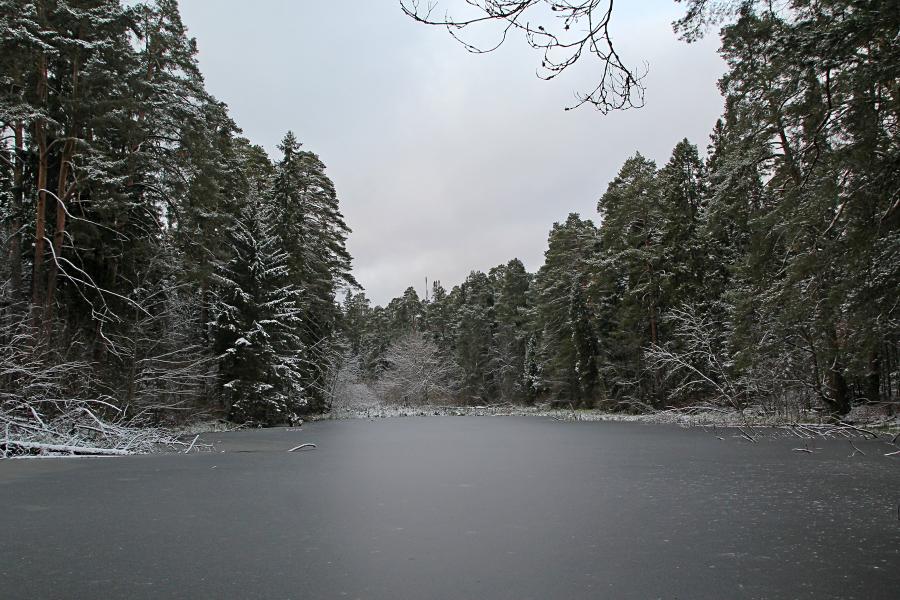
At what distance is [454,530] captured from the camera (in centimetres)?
440

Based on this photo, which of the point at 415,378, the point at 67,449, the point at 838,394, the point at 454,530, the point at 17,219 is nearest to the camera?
the point at 454,530

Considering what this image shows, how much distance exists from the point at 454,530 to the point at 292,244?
2027 cm

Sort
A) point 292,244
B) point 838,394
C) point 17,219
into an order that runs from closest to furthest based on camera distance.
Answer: point 17,219
point 838,394
point 292,244

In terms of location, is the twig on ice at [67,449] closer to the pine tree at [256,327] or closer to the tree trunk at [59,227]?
the tree trunk at [59,227]

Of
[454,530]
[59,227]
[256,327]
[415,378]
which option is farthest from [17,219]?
[415,378]

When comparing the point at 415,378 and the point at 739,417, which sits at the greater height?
the point at 415,378

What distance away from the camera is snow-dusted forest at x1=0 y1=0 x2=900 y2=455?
19.8 ft

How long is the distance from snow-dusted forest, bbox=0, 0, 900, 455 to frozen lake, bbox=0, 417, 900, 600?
2788 millimetres

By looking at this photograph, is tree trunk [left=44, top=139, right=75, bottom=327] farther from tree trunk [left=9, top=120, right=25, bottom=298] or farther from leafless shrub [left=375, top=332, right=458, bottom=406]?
leafless shrub [left=375, top=332, right=458, bottom=406]

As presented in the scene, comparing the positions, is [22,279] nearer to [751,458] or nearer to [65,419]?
[65,419]

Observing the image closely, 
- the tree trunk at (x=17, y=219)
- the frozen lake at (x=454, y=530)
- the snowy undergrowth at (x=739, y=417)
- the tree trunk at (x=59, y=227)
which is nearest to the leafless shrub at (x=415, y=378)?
the snowy undergrowth at (x=739, y=417)

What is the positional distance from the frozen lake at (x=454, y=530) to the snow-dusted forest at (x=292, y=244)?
9.15 feet

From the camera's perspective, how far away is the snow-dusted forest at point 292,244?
19.8 ft

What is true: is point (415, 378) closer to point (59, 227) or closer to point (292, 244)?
point (292, 244)
